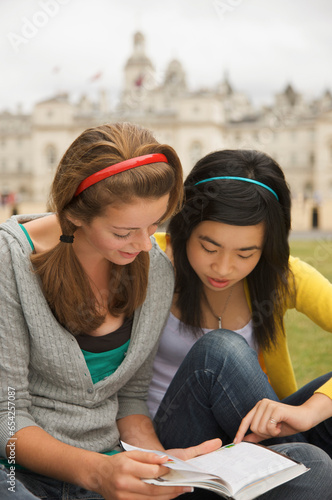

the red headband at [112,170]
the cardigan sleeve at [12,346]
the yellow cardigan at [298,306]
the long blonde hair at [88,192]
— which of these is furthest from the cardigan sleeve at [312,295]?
the cardigan sleeve at [12,346]

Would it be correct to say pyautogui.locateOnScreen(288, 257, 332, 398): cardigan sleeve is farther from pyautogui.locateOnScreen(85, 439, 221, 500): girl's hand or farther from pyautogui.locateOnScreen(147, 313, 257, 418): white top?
pyautogui.locateOnScreen(85, 439, 221, 500): girl's hand

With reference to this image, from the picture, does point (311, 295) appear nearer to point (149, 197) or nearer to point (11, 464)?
point (149, 197)

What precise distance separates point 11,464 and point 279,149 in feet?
105

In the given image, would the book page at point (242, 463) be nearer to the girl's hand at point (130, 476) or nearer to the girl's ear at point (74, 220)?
the girl's hand at point (130, 476)

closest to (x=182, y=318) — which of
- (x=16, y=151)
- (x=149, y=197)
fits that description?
(x=149, y=197)

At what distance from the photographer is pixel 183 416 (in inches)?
43.1

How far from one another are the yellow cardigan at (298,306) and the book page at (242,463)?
1.19 feet

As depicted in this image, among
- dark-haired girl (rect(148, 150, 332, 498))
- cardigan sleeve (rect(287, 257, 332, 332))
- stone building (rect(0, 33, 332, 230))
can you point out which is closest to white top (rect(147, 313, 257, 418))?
dark-haired girl (rect(148, 150, 332, 498))

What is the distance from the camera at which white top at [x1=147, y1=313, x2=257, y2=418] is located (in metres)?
1.28

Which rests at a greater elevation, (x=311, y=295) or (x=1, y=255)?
(x=1, y=255)

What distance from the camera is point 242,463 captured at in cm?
91

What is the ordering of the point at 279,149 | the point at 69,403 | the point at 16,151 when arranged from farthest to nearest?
the point at 16,151, the point at 279,149, the point at 69,403

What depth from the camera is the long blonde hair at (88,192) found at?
952 millimetres

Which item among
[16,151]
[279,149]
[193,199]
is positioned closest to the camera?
[193,199]
